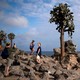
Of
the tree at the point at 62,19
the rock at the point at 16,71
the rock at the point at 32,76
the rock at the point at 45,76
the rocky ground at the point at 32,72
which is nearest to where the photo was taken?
the rock at the point at 32,76

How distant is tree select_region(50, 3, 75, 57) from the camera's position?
138ft

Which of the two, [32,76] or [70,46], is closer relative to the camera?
[32,76]

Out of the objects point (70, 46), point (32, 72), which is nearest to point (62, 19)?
point (70, 46)

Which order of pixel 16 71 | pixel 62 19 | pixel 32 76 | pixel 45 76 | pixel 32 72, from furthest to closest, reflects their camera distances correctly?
pixel 62 19 → pixel 32 72 → pixel 45 76 → pixel 16 71 → pixel 32 76

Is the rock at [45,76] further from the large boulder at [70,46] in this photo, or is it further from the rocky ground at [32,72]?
the large boulder at [70,46]

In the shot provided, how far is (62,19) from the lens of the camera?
139ft

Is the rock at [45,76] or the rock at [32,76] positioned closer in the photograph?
the rock at [32,76]

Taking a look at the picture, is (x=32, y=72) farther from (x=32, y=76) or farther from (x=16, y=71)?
(x=16, y=71)

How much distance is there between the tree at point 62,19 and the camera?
42.2 meters

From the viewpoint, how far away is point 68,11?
42406mm

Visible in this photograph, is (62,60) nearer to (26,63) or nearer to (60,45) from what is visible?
(60,45)

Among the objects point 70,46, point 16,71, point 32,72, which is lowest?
point 32,72

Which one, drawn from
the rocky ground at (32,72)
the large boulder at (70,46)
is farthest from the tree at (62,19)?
the rocky ground at (32,72)

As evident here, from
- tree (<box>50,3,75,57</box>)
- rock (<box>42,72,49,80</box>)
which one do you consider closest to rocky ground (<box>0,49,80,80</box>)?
rock (<box>42,72,49,80</box>)
